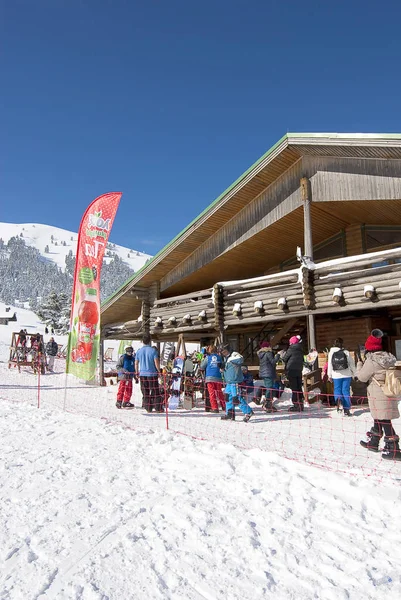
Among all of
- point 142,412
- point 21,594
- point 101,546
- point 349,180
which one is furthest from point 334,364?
point 21,594

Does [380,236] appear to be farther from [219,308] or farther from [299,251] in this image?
[219,308]

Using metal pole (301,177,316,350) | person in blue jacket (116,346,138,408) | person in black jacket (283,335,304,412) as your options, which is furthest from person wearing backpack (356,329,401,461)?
metal pole (301,177,316,350)

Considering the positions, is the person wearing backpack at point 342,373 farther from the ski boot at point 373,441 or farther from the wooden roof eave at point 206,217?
the wooden roof eave at point 206,217

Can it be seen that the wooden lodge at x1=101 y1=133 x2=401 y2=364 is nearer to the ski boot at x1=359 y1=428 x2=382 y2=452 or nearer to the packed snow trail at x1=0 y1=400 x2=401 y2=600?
the ski boot at x1=359 y1=428 x2=382 y2=452

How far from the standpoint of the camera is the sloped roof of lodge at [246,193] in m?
11.6

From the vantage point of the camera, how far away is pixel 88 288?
11352 millimetres

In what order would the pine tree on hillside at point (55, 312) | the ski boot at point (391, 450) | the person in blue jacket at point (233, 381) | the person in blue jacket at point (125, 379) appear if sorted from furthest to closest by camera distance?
the pine tree on hillside at point (55, 312)
the person in blue jacket at point (125, 379)
the person in blue jacket at point (233, 381)
the ski boot at point (391, 450)

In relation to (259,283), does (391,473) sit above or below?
below

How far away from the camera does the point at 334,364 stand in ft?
32.1

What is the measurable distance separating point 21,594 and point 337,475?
339 centimetres

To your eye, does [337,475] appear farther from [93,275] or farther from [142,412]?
[93,275]

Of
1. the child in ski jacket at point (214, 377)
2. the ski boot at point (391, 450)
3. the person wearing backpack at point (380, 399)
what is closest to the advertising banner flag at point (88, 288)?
the child in ski jacket at point (214, 377)

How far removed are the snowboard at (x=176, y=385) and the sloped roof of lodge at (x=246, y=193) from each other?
6.63m

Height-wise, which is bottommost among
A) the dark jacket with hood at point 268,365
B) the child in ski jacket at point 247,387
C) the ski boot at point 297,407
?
the ski boot at point 297,407
